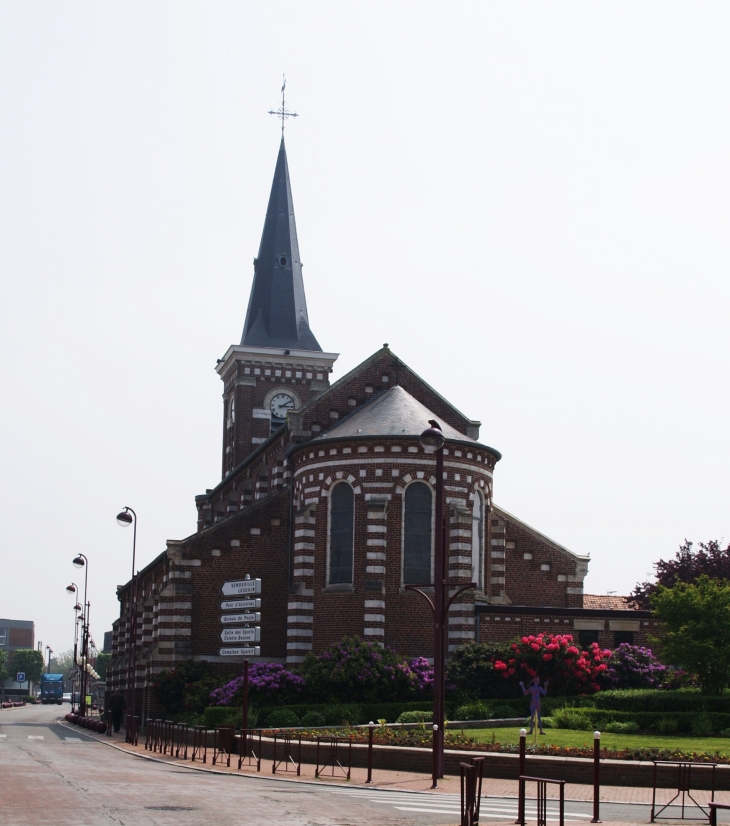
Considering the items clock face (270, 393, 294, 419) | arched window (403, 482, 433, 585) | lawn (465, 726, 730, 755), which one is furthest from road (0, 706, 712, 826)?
clock face (270, 393, 294, 419)

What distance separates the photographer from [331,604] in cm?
4312

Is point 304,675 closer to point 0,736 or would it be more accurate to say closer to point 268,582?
point 268,582

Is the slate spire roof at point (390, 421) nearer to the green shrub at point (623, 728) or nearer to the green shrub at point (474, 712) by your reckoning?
the green shrub at point (474, 712)

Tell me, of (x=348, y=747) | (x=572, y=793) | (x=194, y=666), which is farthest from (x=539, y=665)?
(x=572, y=793)

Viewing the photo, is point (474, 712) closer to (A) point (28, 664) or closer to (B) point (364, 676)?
(B) point (364, 676)

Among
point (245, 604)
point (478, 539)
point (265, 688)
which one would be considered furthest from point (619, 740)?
point (478, 539)

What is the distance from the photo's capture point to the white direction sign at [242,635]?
93.5 feet

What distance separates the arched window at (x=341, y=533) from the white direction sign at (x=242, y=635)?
14.2 m

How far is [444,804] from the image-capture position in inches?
750

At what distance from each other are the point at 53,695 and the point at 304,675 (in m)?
99.3

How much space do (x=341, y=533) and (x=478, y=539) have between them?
506 cm

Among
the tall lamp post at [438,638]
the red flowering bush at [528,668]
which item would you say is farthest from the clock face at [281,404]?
the tall lamp post at [438,638]

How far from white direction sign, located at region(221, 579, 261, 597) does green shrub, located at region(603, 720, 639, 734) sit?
32.5 feet

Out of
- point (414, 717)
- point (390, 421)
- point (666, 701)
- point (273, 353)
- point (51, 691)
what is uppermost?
point (273, 353)
